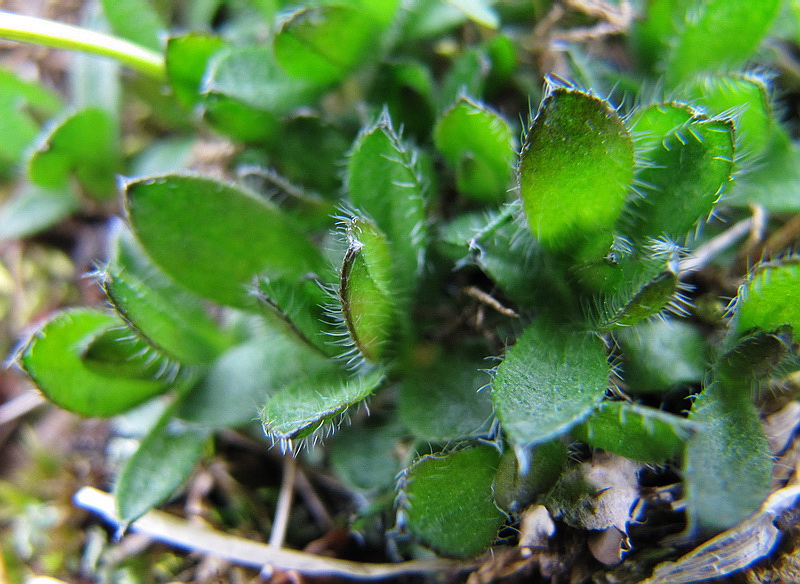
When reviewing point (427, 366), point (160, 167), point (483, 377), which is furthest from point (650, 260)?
point (160, 167)

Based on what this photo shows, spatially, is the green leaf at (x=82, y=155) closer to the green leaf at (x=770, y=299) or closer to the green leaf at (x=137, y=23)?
the green leaf at (x=137, y=23)

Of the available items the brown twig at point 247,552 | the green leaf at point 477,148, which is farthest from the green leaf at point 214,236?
the brown twig at point 247,552

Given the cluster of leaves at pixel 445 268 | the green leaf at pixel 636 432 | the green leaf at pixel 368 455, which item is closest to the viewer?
the green leaf at pixel 636 432

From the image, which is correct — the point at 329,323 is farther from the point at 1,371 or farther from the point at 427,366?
the point at 1,371

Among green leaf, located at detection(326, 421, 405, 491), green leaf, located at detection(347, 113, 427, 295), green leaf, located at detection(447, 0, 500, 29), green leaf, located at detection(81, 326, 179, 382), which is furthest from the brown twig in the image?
green leaf, located at detection(447, 0, 500, 29)

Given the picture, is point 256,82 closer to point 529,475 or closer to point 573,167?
point 573,167

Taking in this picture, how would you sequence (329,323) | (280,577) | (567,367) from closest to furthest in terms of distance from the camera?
(567,367) → (329,323) → (280,577)
